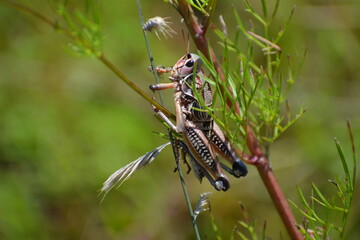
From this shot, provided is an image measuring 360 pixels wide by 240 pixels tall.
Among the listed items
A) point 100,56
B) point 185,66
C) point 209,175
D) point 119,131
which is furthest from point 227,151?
point 119,131

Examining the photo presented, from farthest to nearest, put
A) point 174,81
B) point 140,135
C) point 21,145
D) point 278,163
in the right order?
point 278,163
point 140,135
point 21,145
point 174,81

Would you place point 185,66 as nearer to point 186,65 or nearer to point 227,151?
point 186,65

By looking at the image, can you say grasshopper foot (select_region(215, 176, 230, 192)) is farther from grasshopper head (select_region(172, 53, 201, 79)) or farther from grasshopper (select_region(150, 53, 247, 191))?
grasshopper head (select_region(172, 53, 201, 79))

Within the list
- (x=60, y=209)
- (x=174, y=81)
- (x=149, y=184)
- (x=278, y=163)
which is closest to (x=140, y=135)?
(x=149, y=184)

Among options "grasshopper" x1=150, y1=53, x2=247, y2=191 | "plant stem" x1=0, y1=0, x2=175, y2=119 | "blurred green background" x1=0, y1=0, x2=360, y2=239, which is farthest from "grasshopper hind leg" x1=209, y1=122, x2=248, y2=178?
"blurred green background" x1=0, y1=0, x2=360, y2=239

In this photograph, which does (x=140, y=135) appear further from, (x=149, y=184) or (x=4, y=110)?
(x=4, y=110)

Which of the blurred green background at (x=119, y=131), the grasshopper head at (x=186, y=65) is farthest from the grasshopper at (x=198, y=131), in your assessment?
the blurred green background at (x=119, y=131)

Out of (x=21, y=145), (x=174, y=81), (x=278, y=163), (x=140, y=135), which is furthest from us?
(x=278, y=163)
